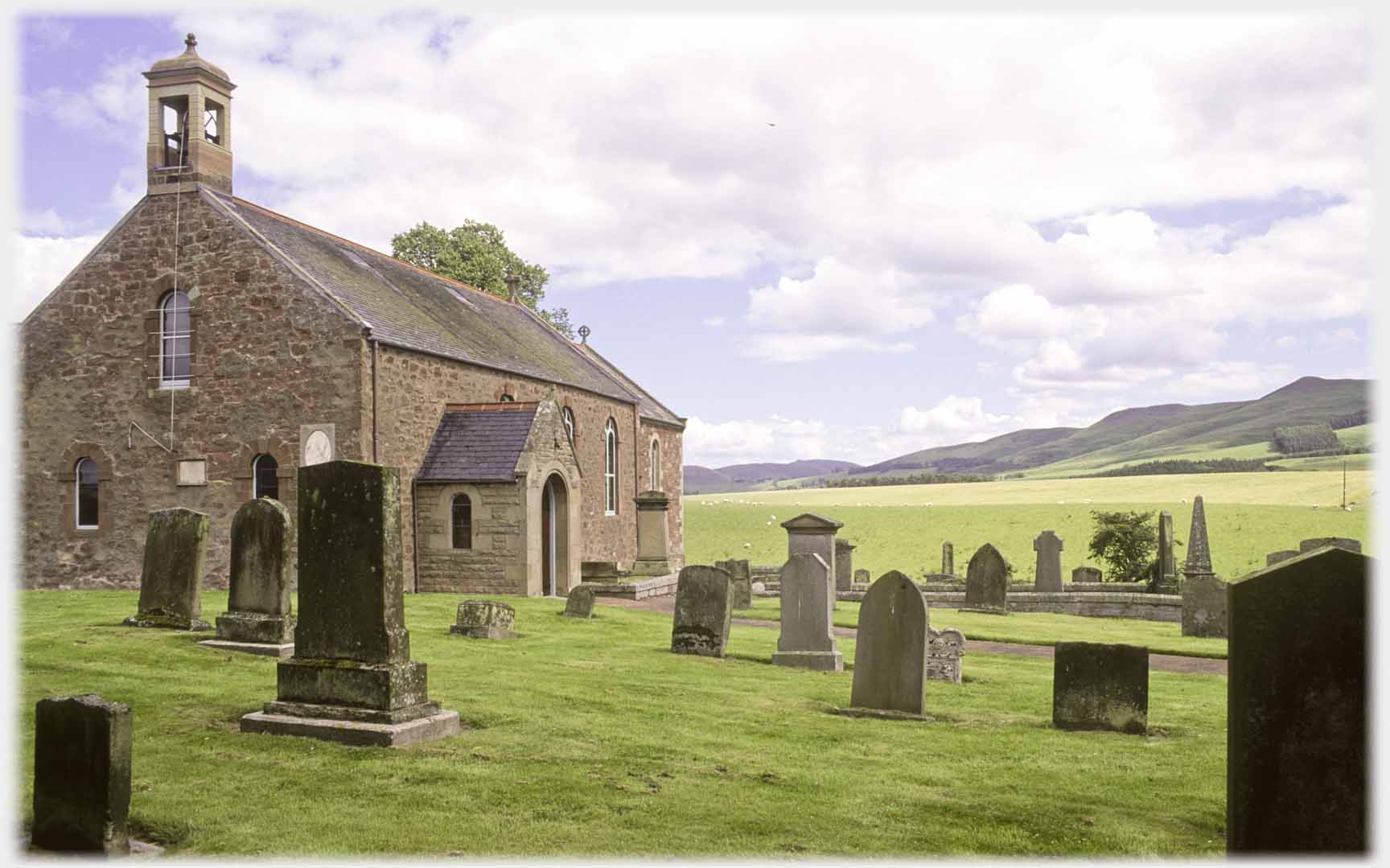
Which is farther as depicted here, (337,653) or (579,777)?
(337,653)

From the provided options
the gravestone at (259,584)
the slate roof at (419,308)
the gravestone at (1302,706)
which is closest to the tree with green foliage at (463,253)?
the slate roof at (419,308)

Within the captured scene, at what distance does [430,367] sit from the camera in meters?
25.4

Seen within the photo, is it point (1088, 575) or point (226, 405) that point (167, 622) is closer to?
point (226, 405)

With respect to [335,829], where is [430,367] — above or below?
above

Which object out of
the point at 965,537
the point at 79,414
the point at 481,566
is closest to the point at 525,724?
the point at 481,566

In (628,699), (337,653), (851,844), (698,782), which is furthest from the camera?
(628,699)

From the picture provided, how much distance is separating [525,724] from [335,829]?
3241mm

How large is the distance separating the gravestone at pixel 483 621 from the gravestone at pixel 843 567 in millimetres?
12589

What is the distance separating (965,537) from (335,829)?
177ft

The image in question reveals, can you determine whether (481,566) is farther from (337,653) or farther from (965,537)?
(965,537)

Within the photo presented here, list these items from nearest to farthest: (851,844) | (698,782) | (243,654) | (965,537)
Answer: (851,844) → (698,782) → (243,654) → (965,537)

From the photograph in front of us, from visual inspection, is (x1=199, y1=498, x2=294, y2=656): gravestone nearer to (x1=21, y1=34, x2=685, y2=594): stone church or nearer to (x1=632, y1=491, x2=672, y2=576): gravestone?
(x1=21, y1=34, x2=685, y2=594): stone church

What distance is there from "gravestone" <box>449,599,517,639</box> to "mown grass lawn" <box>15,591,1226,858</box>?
2.18 metres

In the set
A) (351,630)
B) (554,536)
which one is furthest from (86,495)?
(351,630)
